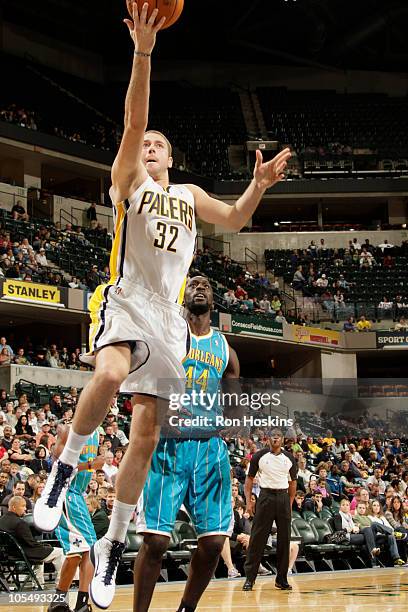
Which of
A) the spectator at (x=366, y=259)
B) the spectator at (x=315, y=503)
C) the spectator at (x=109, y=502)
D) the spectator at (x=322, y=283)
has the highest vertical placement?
the spectator at (x=366, y=259)

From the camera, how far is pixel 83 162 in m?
30.2

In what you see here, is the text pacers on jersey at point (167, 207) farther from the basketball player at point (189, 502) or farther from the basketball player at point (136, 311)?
the basketball player at point (189, 502)

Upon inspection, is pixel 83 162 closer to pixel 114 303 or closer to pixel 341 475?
pixel 341 475

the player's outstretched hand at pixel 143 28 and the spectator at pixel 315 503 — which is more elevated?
the player's outstretched hand at pixel 143 28

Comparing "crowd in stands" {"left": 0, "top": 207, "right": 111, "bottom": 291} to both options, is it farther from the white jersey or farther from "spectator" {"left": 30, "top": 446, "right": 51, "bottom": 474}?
the white jersey

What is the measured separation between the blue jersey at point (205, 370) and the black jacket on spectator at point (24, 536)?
13.1 ft

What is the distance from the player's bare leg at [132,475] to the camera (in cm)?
413

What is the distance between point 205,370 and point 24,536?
4296 mm

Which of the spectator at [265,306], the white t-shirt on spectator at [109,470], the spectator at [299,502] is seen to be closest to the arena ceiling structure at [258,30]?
the spectator at [265,306]

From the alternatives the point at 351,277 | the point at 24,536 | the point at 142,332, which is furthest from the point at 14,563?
the point at 351,277

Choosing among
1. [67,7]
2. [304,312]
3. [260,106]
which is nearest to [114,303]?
[304,312]

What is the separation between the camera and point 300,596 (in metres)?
8.68

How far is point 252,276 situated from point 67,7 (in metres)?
13.7

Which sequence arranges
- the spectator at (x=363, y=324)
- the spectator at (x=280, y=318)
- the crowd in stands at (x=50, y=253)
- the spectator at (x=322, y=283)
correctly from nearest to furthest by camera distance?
1. the crowd in stands at (x=50, y=253)
2. the spectator at (x=280, y=318)
3. the spectator at (x=363, y=324)
4. the spectator at (x=322, y=283)
